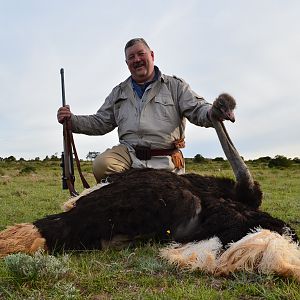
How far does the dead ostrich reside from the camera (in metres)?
4.04

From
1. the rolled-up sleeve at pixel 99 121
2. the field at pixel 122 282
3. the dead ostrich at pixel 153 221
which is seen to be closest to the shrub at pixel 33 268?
the field at pixel 122 282

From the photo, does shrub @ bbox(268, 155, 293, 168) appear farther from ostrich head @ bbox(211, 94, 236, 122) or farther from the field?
the field

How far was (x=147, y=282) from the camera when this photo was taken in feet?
10.8

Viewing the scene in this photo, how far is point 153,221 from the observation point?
441cm

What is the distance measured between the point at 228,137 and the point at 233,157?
8.4 inches

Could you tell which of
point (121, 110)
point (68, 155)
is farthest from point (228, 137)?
point (68, 155)

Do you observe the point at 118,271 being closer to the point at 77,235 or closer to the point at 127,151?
the point at 77,235

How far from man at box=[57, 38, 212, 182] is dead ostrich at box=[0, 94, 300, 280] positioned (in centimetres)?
152

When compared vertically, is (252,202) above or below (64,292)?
above

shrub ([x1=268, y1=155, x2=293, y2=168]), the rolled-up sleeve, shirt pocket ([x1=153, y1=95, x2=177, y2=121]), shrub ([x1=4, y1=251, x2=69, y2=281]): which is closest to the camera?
shrub ([x1=4, y1=251, x2=69, y2=281])

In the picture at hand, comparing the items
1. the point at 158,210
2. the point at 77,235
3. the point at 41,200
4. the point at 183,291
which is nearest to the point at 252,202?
the point at 158,210

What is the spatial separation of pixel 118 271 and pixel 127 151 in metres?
3.09

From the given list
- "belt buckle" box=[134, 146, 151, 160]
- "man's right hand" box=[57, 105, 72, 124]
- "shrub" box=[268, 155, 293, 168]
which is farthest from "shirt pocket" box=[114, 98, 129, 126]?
"shrub" box=[268, 155, 293, 168]

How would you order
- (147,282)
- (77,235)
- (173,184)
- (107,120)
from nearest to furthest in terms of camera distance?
1. (147,282)
2. (77,235)
3. (173,184)
4. (107,120)
